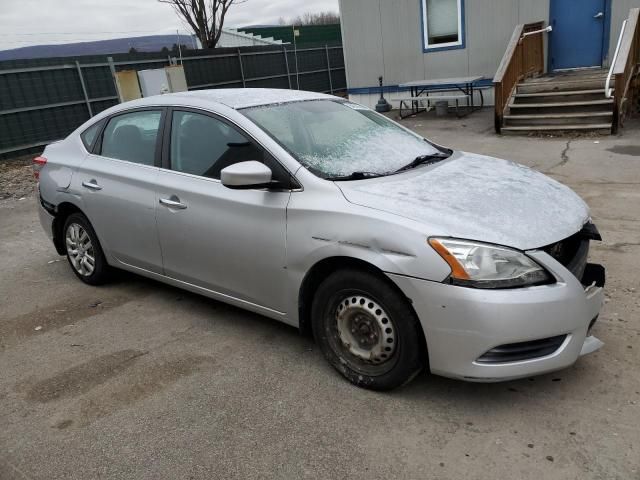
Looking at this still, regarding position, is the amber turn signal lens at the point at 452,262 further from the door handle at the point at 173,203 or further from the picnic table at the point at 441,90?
the picnic table at the point at 441,90

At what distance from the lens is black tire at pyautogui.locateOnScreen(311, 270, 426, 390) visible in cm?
283

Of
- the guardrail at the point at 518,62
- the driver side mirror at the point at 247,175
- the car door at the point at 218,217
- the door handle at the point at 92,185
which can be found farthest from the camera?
the guardrail at the point at 518,62

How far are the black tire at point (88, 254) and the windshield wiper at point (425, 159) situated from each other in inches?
105

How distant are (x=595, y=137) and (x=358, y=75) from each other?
291 inches

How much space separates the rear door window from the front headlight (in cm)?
243

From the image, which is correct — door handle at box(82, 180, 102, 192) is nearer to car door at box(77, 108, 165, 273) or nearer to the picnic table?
car door at box(77, 108, 165, 273)

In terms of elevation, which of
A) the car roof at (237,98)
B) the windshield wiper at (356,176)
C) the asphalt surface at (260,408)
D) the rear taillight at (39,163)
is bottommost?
the asphalt surface at (260,408)

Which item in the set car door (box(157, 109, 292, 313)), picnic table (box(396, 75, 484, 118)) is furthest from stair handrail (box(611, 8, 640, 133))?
car door (box(157, 109, 292, 313))

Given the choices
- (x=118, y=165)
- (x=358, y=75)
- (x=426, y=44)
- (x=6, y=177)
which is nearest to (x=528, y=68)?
(x=426, y=44)

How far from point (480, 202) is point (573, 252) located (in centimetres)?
56

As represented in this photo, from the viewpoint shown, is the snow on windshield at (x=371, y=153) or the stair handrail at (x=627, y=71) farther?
the stair handrail at (x=627, y=71)

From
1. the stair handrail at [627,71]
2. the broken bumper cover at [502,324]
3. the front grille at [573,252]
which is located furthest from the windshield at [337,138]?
the stair handrail at [627,71]

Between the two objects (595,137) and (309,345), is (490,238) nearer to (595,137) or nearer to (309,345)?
(309,345)

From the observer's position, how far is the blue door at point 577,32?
11.6 metres
